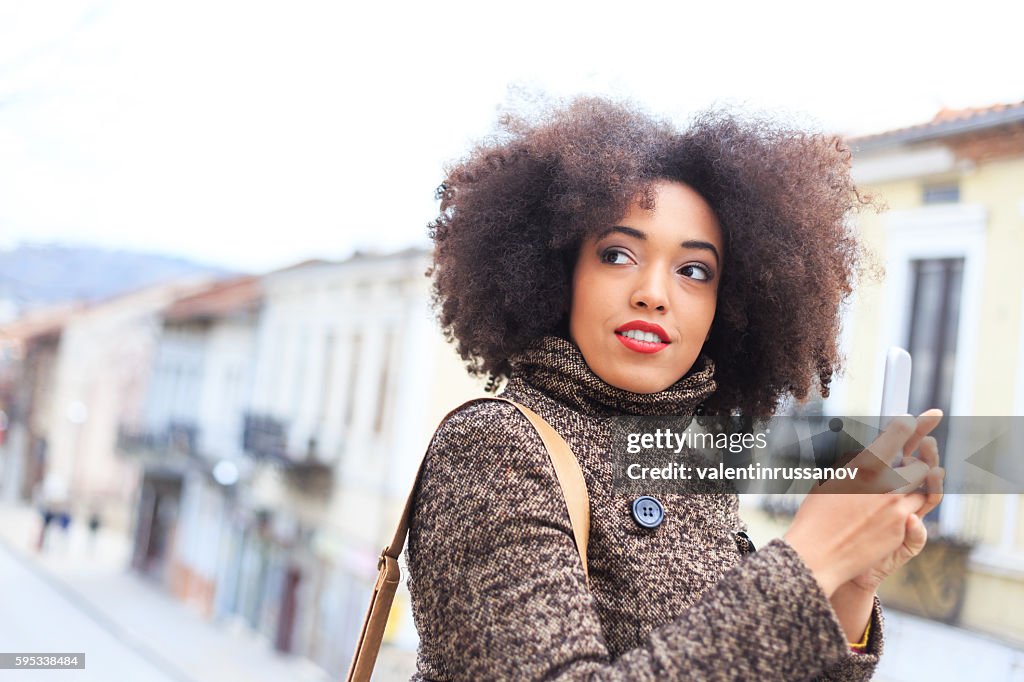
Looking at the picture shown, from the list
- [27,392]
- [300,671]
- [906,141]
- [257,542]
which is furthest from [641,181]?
[257,542]

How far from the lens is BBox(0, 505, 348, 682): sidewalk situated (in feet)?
14.8

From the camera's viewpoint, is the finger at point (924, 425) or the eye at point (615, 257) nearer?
the finger at point (924, 425)

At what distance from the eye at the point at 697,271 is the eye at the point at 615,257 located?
50mm

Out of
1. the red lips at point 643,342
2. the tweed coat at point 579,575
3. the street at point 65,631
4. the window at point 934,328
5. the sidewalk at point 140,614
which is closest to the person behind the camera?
the tweed coat at point 579,575

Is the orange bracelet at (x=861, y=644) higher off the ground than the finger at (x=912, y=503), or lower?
lower

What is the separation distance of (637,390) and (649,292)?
8 centimetres

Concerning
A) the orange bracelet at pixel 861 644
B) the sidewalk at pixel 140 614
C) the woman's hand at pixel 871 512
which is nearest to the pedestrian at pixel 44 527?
the sidewalk at pixel 140 614

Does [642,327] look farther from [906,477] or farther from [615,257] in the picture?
[906,477]

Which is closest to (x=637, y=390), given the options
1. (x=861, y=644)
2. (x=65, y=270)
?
(x=861, y=644)

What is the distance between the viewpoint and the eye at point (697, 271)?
800mm

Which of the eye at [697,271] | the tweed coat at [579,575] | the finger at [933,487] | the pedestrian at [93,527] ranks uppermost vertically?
the eye at [697,271]

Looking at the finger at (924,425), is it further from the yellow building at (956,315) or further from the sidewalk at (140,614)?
the sidewalk at (140,614)

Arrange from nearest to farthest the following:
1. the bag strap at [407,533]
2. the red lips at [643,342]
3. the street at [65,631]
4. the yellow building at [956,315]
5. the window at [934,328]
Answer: the bag strap at [407,533] < the red lips at [643,342] < the yellow building at [956,315] < the window at [934,328] < the street at [65,631]

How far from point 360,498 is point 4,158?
3.74 m
